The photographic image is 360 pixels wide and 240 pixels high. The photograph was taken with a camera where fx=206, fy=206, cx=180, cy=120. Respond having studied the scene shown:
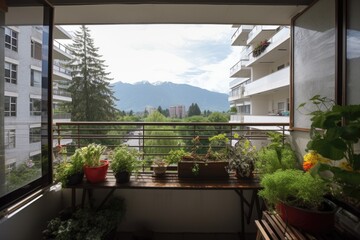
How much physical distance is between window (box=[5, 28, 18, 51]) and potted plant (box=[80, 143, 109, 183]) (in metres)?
1.03

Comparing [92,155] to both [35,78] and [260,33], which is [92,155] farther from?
[260,33]

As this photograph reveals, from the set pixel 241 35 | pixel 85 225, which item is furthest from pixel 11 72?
pixel 241 35

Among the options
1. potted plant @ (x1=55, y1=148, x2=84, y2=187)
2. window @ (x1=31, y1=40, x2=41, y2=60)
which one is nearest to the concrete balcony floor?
potted plant @ (x1=55, y1=148, x2=84, y2=187)

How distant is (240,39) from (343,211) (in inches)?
582

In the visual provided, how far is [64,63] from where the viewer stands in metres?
17.6

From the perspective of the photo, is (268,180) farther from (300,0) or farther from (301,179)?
(300,0)

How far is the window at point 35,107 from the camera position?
1785 millimetres

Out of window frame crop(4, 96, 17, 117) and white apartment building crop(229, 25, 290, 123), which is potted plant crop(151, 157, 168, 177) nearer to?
window frame crop(4, 96, 17, 117)

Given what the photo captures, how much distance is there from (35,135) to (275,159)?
7.19 feet

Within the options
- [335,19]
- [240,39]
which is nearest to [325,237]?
[335,19]

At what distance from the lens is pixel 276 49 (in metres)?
9.33

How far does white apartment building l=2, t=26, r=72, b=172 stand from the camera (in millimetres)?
1524

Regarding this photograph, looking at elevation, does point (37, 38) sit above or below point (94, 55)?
below

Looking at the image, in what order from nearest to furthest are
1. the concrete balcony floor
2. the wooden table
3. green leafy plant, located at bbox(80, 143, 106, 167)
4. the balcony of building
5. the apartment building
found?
the wooden table, green leafy plant, located at bbox(80, 143, 106, 167), the concrete balcony floor, the balcony of building, the apartment building
